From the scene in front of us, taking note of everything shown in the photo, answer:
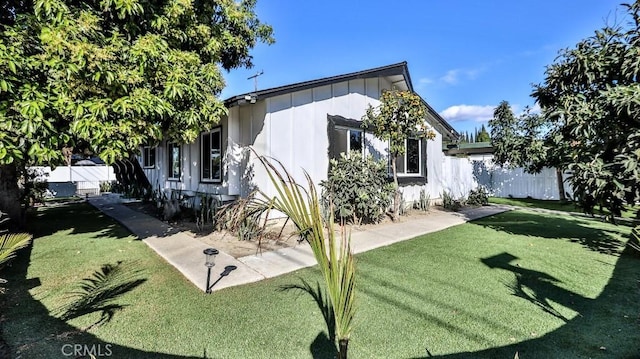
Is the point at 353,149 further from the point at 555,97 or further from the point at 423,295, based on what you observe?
the point at 423,295

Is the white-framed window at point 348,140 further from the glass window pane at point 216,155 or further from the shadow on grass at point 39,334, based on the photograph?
the shadow on grass at point 39,334

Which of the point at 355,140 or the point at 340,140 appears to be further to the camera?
the point at 355,140

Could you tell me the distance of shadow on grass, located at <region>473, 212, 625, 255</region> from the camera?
6.72 meters

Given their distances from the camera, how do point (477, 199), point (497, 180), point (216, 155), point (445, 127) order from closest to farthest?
1. point (216, 155)
2. point (445, 127)
3. point (477, 199)
4. point (497, 180)

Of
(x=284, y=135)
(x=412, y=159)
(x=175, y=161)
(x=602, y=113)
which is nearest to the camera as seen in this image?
(x=602, y=113)

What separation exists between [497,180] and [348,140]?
11.5 m

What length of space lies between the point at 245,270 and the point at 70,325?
2206 mm

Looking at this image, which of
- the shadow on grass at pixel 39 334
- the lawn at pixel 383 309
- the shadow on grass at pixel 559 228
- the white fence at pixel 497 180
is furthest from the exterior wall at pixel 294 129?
the white fence at pixel 497 180

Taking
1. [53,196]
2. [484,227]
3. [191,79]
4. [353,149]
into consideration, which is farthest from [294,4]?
[53,196]

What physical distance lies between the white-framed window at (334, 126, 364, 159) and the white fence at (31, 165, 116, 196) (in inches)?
766

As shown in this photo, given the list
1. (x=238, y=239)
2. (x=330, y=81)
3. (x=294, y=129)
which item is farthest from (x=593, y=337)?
(x=330, y=81)

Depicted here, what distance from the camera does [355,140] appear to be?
1012 cm

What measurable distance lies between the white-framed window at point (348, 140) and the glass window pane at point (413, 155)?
9.10 feet

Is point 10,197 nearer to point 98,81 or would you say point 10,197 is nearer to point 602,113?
point 98,81
